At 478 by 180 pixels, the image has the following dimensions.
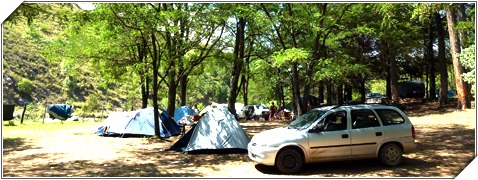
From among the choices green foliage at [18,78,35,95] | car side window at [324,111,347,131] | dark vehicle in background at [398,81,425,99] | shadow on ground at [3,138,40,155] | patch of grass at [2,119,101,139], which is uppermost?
green foliage at [18,78,35,95]

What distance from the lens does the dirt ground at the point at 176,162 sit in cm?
825

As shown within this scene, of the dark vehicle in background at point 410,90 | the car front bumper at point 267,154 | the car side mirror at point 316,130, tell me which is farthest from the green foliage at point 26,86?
the car side mirror at point 316,130

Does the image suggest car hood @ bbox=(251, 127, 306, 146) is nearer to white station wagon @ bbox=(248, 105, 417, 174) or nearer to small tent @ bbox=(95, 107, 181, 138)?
white station wagon @ bbox=(248, 105, 417, 174)

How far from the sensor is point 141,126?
1578cm

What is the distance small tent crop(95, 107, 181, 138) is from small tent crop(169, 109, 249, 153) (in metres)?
4.03

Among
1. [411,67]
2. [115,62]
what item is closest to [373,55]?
[411,67]

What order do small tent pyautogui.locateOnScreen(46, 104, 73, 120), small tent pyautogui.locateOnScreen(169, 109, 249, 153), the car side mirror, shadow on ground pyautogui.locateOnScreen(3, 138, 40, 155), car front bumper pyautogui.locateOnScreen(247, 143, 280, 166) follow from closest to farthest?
car front bumper pyautogui.locateOnScreen(247, 143, 280, 166) < the car side mirror < small tent pyautogui.locateOnScreen(169, 109, 249, 153) < shadow on ground pyautogui.locateOnScreen(3, 138, 40, 155) < small tent pyautogui.locateOnScreen(46, 104, 73, 120)

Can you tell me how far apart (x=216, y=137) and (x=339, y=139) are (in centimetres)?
414

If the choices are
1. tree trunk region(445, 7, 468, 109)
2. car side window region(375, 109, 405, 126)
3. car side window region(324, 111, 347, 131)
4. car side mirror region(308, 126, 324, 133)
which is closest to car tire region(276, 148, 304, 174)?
car side mirror region(308, 126, 324, 133)

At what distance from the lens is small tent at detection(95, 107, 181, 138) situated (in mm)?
15539

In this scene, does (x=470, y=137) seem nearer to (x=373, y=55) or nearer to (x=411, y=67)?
(x=373, y=55)

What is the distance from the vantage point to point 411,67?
31453 mm

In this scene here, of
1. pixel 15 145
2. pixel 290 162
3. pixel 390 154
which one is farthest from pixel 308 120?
pixel 15 145

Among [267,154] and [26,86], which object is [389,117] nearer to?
[267,154]
